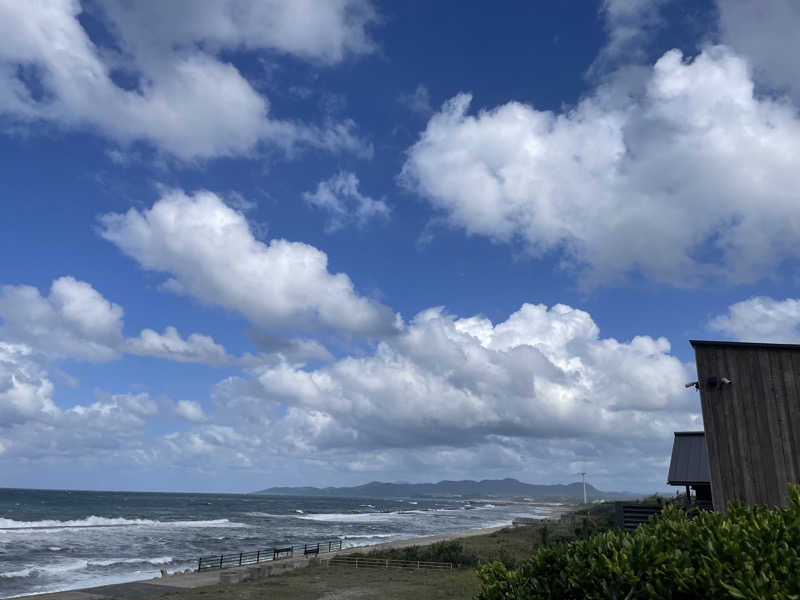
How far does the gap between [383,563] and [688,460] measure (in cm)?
1938

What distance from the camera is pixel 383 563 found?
36.9 metres

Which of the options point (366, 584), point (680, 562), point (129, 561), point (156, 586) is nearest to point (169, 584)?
point (156, 586)

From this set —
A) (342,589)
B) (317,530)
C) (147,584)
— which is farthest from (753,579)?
(317,530)

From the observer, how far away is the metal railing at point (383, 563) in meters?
36.0

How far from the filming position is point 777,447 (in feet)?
37.1

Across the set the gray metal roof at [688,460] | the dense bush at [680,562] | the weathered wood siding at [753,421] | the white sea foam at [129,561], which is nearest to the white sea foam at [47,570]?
the white sea foam at [129,561]

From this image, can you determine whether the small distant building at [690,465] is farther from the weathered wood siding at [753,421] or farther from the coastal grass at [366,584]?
the weathered wood siding at [753,421]

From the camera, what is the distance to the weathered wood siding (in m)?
11.3

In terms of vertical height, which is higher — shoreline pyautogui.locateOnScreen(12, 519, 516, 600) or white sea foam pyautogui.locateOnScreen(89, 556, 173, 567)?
shoreline pyautogui.locateOnScreen(12, 519, 516, 600)

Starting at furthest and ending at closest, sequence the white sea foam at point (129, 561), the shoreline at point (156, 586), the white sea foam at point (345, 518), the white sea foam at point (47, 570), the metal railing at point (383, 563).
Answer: the white sea foam at point (345, 518), the white sea foam at point (129, 561), the white sea foam at point (47, 570), the metal railing at point (383, 563), the shoreline at point (156, 586)

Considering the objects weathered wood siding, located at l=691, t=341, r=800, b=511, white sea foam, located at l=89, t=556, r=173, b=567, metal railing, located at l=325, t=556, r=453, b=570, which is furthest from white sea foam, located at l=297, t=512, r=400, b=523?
weathered wood siding, located at l=691, t=341, r=800, b=511

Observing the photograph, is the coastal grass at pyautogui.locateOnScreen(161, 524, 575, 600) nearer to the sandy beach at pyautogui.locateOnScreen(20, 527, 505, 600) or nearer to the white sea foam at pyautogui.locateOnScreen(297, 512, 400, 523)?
the sandy beach at pyautogui.locateOnScreen(20, 527, 505, 600)

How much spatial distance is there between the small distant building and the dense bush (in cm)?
2424

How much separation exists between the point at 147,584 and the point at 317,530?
54936 millimetres
